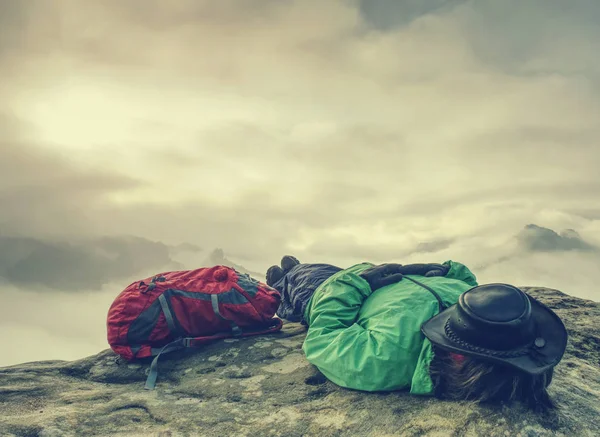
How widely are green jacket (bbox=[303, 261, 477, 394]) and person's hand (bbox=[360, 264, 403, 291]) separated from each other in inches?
3.3

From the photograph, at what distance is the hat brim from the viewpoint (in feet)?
12.3

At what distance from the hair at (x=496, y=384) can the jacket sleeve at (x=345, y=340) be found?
0.61 meters

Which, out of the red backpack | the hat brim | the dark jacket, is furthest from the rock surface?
the dark jacket

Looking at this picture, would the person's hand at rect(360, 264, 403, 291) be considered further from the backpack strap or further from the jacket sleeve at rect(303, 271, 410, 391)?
the backpack strap

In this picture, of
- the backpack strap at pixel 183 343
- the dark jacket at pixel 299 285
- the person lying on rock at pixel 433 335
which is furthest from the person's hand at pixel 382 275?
the backpack strap at pixel 183 343

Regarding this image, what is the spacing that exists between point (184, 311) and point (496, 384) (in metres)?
4.09

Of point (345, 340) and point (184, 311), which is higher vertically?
point (184, 311)

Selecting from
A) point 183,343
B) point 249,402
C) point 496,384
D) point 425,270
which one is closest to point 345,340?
point 249,402

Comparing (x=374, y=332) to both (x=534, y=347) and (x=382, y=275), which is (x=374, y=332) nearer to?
(x=382, y=275)

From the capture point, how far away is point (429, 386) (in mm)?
4277

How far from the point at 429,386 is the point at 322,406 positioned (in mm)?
1052

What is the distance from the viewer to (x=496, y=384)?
3850mm

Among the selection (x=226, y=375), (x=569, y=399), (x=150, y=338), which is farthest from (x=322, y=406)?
(x=150, y=338)

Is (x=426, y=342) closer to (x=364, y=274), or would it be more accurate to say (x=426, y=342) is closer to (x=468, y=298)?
(x=468, y=298)
